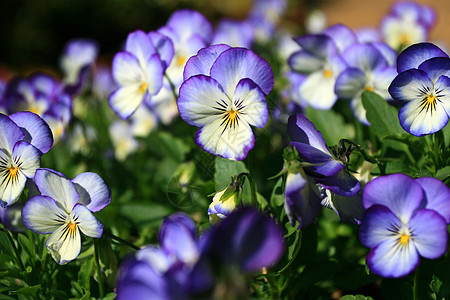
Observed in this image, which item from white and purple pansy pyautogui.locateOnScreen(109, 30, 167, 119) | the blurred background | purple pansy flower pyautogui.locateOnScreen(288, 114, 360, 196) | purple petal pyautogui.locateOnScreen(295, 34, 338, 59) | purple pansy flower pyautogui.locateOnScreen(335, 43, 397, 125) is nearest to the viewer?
purple pansy flower pyautogui.locateOnScreen(288, 114, 360, 196)

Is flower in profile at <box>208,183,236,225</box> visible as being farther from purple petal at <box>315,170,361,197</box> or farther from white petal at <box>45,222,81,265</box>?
white petal at <box>45,222,81,265</box>

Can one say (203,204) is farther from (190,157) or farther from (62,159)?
(62,159)

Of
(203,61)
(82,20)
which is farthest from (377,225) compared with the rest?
(82,20)

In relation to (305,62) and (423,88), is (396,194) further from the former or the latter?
(305,62)

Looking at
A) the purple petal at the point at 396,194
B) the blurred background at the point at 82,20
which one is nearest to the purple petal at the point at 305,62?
the purple petal at the point at 396,194

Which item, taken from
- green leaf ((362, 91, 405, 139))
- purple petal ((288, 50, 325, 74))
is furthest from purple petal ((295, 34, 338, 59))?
green leaf ((362, 91, 405, 139))

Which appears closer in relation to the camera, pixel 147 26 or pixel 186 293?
pixel 186 293

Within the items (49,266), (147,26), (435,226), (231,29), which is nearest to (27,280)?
(49,266)
